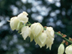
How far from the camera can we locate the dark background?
10.9 feet

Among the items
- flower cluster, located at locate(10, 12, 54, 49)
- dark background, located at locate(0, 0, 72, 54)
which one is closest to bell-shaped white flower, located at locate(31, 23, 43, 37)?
flower cluster, located at locate(10, 12, 54, 49)

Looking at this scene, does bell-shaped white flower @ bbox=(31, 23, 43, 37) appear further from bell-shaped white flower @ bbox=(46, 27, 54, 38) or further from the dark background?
the dark background

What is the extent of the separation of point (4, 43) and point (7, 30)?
0.38 metres

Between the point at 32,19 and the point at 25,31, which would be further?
the point at 32,19

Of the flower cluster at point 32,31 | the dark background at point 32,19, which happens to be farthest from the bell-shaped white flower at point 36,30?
the dark background at point 32,19

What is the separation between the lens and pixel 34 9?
392cm

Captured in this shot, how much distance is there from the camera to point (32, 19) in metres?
3.77

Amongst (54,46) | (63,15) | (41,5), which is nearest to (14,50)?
(54,46)

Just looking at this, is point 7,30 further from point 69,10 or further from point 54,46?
point 69,10

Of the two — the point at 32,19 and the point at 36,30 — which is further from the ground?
the point at 36,30

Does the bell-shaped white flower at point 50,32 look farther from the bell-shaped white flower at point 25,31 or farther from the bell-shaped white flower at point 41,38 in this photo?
the bell-shaped white flower at point 25,31

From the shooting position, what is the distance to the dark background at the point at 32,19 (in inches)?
130

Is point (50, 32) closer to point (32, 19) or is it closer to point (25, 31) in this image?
point (25, 31)

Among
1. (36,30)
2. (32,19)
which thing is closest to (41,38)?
(36,30)
